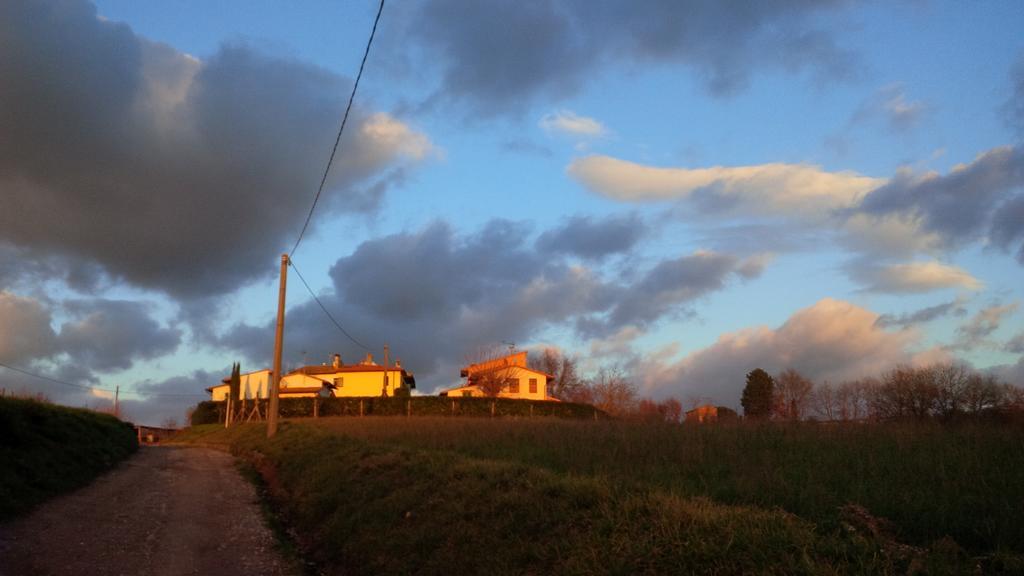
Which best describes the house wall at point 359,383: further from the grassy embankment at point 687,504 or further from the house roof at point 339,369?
the grassy embankment at point 687,504

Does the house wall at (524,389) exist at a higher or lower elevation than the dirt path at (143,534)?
higher

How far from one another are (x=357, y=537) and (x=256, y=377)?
228ft

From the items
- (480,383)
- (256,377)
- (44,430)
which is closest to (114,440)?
(44,430)

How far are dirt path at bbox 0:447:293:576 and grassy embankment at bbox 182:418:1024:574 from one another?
1.06 metres

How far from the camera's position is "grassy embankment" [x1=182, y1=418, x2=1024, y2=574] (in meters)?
5.76

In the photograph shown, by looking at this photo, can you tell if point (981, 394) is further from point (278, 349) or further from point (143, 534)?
point (278, 349)

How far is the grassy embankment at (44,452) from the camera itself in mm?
12391

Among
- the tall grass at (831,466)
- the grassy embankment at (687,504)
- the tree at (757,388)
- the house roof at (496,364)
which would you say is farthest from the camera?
the house roof at (496,364)

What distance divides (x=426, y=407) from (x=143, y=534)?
3842 cm

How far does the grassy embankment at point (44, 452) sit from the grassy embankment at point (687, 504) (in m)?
4.59

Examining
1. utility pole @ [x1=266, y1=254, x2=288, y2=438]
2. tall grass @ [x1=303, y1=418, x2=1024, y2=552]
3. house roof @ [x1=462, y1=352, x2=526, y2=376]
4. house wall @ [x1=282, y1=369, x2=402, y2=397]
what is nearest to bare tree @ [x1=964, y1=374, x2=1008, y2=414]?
tall grass @ [x1=303, y1=418, x2=1024, y2=552]

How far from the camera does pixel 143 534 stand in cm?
1081

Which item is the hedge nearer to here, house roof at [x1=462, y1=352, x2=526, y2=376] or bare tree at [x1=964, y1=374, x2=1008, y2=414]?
house roof at [x1=462, y1=352, x2=526, y2=376]

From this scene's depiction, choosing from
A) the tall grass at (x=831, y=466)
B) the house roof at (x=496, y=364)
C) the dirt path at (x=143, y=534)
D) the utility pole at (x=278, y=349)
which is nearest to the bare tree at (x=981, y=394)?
the tall grass at (x=831, y=466)
